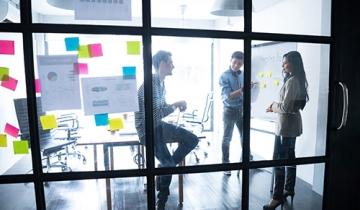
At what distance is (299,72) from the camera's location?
1.51 meters

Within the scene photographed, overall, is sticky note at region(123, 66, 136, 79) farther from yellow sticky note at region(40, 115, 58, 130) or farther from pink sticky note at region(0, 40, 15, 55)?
pink sticky note at region(0, 40, 15, 55)

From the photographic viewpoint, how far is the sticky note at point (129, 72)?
1232 mm

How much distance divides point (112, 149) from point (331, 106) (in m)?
1.38

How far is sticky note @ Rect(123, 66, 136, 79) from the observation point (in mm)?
1232

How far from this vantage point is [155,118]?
4.29 feet

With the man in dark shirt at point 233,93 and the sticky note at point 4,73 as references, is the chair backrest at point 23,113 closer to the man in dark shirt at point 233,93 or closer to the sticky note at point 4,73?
the sticky note at point 4,73

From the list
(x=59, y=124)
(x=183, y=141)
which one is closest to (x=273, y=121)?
(x=183, y=141)

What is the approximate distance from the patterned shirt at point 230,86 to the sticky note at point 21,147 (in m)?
1.09

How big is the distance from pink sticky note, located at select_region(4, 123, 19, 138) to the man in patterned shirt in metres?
0.60

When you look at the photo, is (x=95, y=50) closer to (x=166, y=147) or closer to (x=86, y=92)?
(x=86, y=92)

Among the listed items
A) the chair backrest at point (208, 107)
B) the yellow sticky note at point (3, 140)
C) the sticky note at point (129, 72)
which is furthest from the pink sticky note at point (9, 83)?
the chair backrest at point (208, 107)

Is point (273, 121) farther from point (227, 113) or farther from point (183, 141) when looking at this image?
point (183, 141)

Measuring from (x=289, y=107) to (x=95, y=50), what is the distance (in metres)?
1.20

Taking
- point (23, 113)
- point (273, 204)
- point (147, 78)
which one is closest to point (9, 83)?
point (23, 113)
